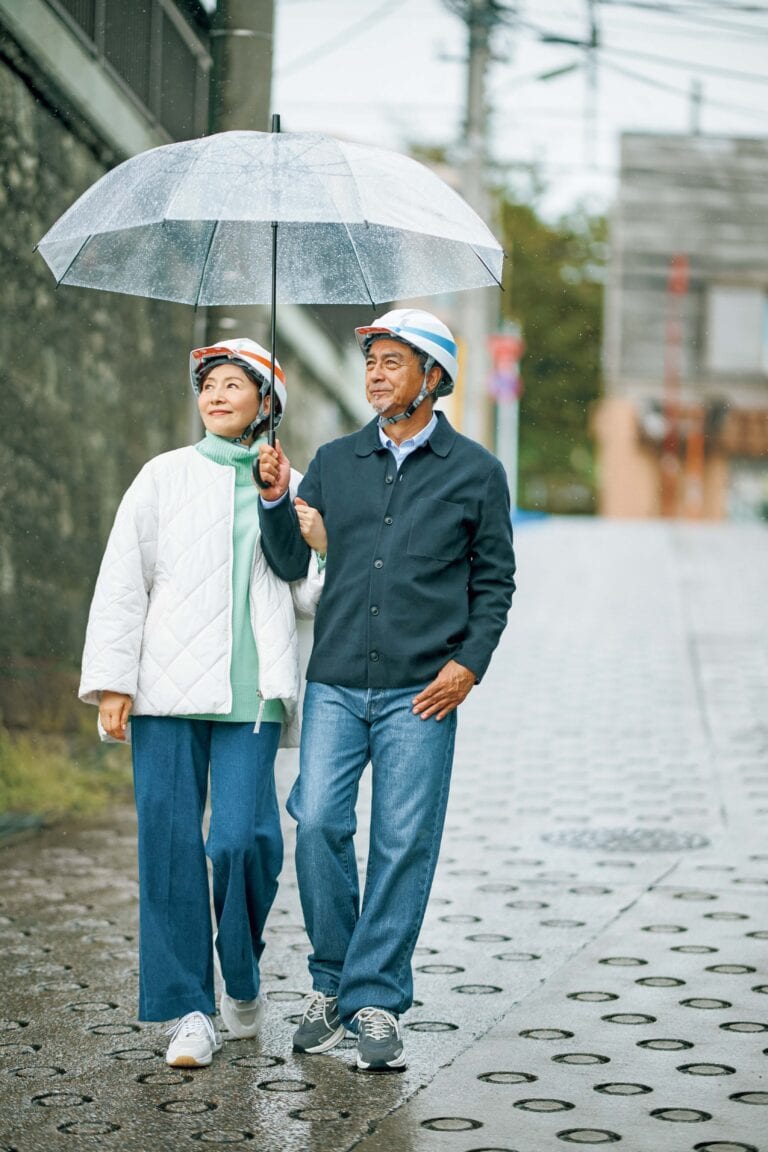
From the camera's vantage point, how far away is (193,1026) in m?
4.79

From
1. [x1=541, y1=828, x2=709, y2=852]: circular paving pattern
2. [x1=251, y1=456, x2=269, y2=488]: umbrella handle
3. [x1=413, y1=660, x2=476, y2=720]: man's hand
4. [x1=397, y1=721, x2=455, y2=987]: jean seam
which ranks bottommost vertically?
[x1=541, y1=828, x2=709, y2=852]: circular paving pattern

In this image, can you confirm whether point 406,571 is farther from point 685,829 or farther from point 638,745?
point 638,745

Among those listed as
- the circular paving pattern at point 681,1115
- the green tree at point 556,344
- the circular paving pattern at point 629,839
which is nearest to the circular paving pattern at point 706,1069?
the circular paving pattern at point 681,1115

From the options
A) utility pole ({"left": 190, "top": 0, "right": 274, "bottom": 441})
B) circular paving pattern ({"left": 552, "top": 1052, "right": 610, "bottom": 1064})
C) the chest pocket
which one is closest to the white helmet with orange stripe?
the chest pocket

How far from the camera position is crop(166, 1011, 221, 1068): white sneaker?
4.73m

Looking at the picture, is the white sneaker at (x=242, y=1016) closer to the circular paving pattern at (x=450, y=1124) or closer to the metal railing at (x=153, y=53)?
the circular paving pattern at (x=450, y=1124)

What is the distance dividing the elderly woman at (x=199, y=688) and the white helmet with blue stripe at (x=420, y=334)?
1.05 ft

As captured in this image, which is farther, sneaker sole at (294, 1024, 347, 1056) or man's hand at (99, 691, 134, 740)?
sneaker sole at (294, 1024, 347, 1056)

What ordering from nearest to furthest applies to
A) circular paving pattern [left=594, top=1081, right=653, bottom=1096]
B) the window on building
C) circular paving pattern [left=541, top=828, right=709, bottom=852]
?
circular paving pattern [left=594, top=1081, right=653, bottom=1096], circular paving pattern [left=541, top=828, right=709, bottom=852], the window on building

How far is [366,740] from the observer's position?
193 inches

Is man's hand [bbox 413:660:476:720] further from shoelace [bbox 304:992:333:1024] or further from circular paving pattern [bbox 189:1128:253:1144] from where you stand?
circular paving pattern [bbox 189:1128:253:1144]

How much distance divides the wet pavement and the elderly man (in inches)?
10.4

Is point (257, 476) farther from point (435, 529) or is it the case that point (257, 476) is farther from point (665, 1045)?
point (665, 1045)

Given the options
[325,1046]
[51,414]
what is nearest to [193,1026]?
[325,1046]
